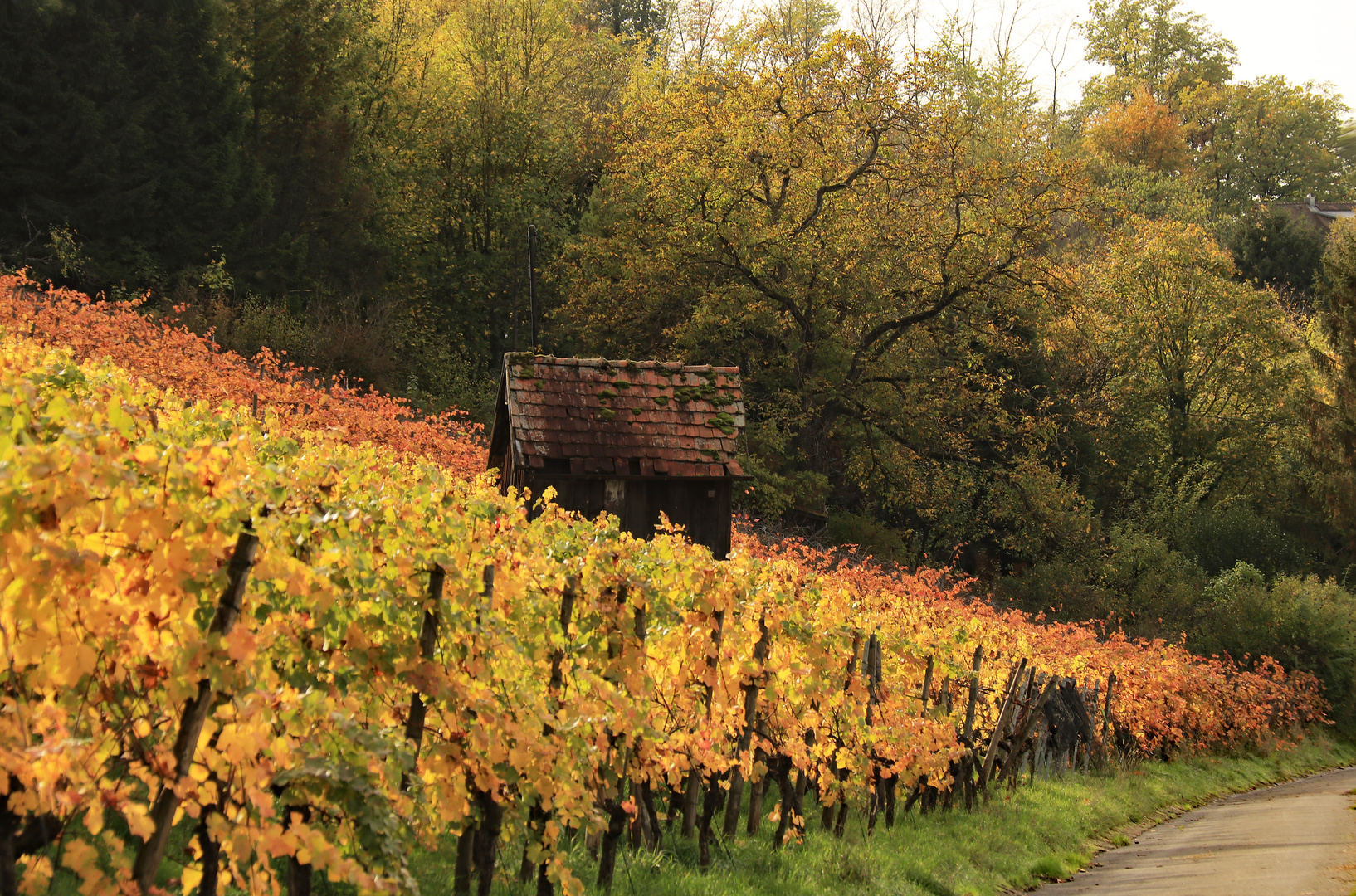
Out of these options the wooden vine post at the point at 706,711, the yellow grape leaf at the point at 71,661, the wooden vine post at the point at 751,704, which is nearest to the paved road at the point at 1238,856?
the wooden vine post at the point at 751,704

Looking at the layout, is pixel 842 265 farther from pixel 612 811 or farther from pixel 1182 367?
pixel 612 811

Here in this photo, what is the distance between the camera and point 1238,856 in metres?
11.4

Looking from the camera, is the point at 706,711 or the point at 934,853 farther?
the point at 934,853

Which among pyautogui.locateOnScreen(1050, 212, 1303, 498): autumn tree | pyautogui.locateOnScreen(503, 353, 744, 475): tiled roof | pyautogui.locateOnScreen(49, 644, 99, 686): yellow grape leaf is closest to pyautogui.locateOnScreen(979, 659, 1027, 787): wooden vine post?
pyautogui.locateOnScreen(503, 353, 744, 475): tiled roof

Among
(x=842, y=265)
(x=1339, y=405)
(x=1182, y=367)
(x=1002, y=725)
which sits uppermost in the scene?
(x=842, y=265)

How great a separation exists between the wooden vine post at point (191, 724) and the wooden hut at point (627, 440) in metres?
11.6

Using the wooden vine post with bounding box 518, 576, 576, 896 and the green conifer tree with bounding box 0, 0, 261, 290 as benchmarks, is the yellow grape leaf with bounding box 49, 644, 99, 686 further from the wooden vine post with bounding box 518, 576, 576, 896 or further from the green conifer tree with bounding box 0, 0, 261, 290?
the green conifer tree with bounding box 0, 0, 261, 290

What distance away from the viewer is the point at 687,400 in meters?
16.5

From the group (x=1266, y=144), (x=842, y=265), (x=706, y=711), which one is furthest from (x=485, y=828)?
(x=1266, y=144)

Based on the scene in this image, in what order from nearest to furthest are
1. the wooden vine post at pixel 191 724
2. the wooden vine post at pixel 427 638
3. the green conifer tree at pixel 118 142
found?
the wooden vine post at pixel 191 724
the wooden vine post at pixel 427 638
the green conifer tree at pixel 118 142

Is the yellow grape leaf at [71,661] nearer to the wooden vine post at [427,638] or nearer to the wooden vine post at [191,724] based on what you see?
the wooden vine post at [191,724]

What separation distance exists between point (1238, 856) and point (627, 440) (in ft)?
30.4

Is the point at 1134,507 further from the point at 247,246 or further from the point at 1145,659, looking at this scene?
the point at 247,246

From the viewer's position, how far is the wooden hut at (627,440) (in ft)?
50.7
